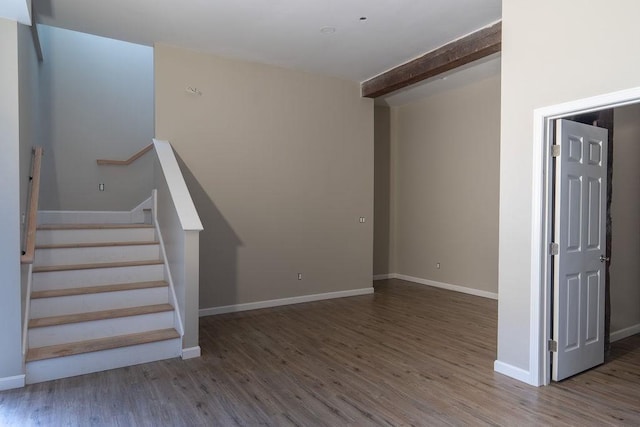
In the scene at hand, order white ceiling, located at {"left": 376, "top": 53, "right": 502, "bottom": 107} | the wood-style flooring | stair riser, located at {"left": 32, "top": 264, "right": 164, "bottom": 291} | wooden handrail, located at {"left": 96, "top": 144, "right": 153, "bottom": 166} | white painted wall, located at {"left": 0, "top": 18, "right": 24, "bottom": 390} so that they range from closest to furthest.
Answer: the wood-style flooring
white painted wall, located at {"left": 0, "top": 18, "right": 24, "bottom": 390}
stair riser, located at {"left": 32, "top": 264, "right": 164, "bottom": 291}
white ceiling, located at {"left": 376, "top": 53, "right": 502, "bottom": 107}
wooden handrail, located at {"left": 96, "top": 144, "right": 153, "bottom": 166}

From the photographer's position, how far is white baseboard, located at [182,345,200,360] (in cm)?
347

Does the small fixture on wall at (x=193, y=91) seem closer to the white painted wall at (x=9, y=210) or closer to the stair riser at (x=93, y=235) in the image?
the stair riser at (x=93, y=235)

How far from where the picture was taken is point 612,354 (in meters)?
3.64

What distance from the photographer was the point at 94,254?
4.01 meters

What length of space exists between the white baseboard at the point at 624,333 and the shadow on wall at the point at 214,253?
4.04 m

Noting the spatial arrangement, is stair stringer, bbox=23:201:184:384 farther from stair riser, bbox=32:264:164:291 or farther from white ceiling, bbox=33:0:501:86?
white ceiling, bbox=33:0:501:86

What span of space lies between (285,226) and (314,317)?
1.27m

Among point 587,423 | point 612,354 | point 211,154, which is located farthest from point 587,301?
point 211,154

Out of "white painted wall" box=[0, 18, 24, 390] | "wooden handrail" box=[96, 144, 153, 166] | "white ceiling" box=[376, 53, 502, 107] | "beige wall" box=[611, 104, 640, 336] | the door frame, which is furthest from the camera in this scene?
"wooden handrail" box=[96, 144, 153, 166]

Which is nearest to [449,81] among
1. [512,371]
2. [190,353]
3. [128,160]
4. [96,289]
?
[512,371]

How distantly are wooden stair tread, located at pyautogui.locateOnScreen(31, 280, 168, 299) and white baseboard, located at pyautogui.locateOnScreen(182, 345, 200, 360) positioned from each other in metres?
0.70

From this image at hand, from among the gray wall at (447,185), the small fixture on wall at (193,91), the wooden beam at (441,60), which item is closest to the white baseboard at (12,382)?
the small fixture on wall at (193,91)

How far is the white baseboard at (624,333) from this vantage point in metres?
4.00

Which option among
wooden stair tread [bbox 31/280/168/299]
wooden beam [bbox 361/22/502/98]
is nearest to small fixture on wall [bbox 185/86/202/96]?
wooden stair tread [bbox 31/280/168/299]
